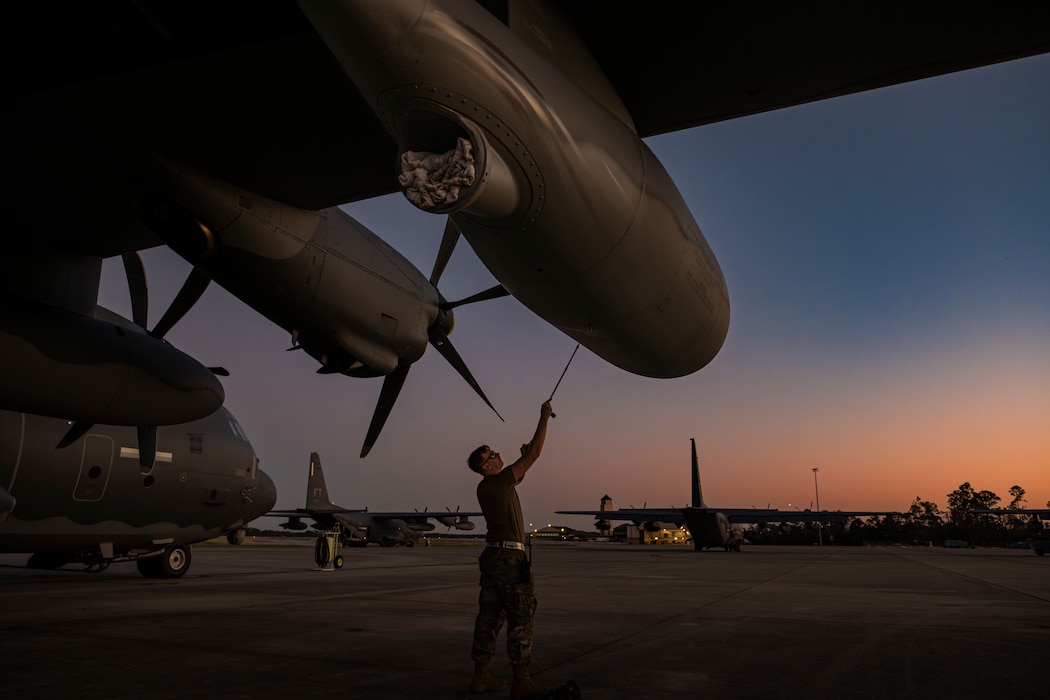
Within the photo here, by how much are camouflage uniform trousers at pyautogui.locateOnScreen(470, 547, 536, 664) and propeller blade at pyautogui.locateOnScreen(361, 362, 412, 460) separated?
454 centimetres

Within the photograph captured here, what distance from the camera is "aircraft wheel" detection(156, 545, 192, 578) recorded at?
1384cm

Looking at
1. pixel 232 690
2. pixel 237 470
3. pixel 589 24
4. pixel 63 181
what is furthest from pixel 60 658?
pixel 237 470

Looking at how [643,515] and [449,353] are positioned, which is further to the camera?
[643,515]

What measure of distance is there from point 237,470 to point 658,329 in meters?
11.8

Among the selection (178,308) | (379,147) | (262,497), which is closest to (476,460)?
(379,147)

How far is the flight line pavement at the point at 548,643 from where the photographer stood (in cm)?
431

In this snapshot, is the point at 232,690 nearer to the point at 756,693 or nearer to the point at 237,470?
the point at 756,693

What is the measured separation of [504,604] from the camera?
4.31 m

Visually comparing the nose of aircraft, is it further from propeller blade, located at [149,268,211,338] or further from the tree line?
the tree line

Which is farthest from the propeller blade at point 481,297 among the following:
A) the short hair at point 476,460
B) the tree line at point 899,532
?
the tree line at point 899,532

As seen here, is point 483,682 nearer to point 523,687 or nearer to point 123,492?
point 523,687

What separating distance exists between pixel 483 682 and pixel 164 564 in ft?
39.9

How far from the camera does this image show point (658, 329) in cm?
570

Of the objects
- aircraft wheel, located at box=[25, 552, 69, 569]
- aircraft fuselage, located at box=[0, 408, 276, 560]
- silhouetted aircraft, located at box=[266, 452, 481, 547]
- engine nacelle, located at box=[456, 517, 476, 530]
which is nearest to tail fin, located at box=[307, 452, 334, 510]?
silhouetted aircraft, located at box=[266, 452, 481, 547]
